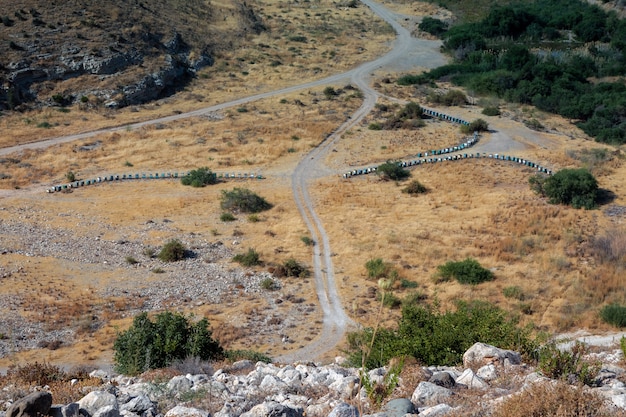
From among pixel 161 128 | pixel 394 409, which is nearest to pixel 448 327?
pixel 394 409

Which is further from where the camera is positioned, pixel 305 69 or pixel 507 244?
pixel 305 69

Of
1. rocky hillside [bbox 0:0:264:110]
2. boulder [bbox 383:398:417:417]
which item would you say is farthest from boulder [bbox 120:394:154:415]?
rocky hillside [bbox 0:0:264:110]

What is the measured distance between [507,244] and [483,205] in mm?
5640

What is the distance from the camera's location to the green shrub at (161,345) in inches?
A: 645

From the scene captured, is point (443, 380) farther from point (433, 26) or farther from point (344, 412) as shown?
point (433, 26)

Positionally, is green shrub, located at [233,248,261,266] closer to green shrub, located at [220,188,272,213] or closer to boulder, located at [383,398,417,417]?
green shrub, located at [220,188,272,213]

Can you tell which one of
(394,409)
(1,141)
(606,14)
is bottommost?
(1,141)

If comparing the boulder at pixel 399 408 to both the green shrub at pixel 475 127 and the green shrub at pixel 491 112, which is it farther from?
the green shrub at pixel 491 112

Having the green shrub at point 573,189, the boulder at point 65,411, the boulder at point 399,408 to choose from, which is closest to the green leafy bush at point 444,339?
the boulder at point 399,408

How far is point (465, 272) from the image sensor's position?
26.8 m

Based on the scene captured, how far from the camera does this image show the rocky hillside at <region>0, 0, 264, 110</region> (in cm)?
5475

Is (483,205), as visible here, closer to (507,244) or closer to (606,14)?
(507,244)

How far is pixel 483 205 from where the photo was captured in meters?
35.6

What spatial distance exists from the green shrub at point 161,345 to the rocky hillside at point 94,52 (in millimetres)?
41288
